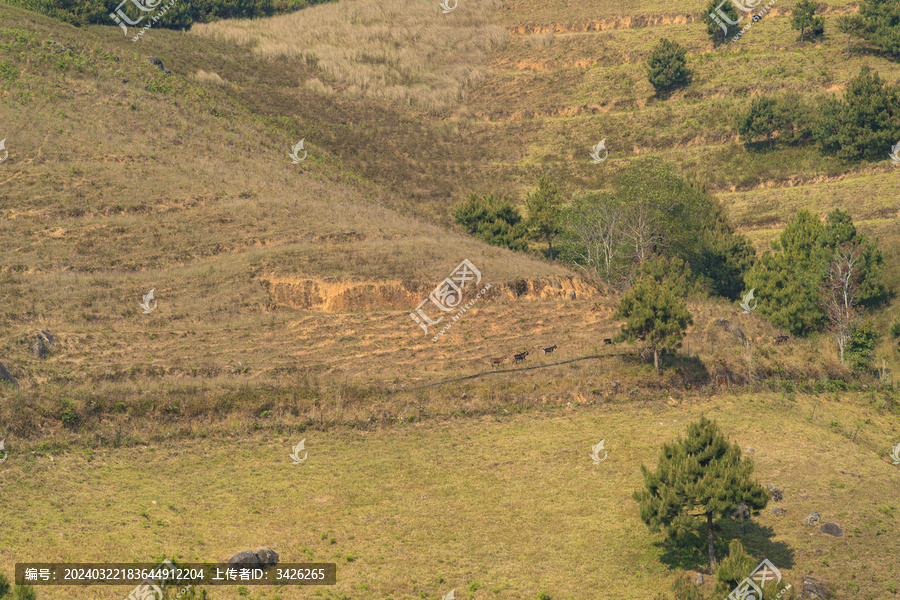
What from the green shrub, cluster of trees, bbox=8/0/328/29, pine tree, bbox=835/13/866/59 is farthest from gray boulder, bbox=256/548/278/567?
cluster of trees, bbox=8/0/328/29

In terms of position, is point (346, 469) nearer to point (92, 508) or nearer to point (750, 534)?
point (92, 508)

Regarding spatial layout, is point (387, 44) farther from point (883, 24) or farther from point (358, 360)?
point (358, 360)

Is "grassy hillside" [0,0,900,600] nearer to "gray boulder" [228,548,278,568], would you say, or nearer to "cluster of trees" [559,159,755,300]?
"gray boulder" [228,548,278,568]

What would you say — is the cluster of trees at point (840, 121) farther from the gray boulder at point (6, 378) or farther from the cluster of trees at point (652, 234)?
the gray boulder at point (6, 378)

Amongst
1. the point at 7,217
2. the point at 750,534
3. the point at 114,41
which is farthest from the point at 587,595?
the point at 114,41

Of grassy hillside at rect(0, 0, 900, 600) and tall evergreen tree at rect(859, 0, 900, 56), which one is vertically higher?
tall evergreen tree at rect(859, 0, 900, 56)

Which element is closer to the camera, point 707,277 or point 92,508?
point 92,508
